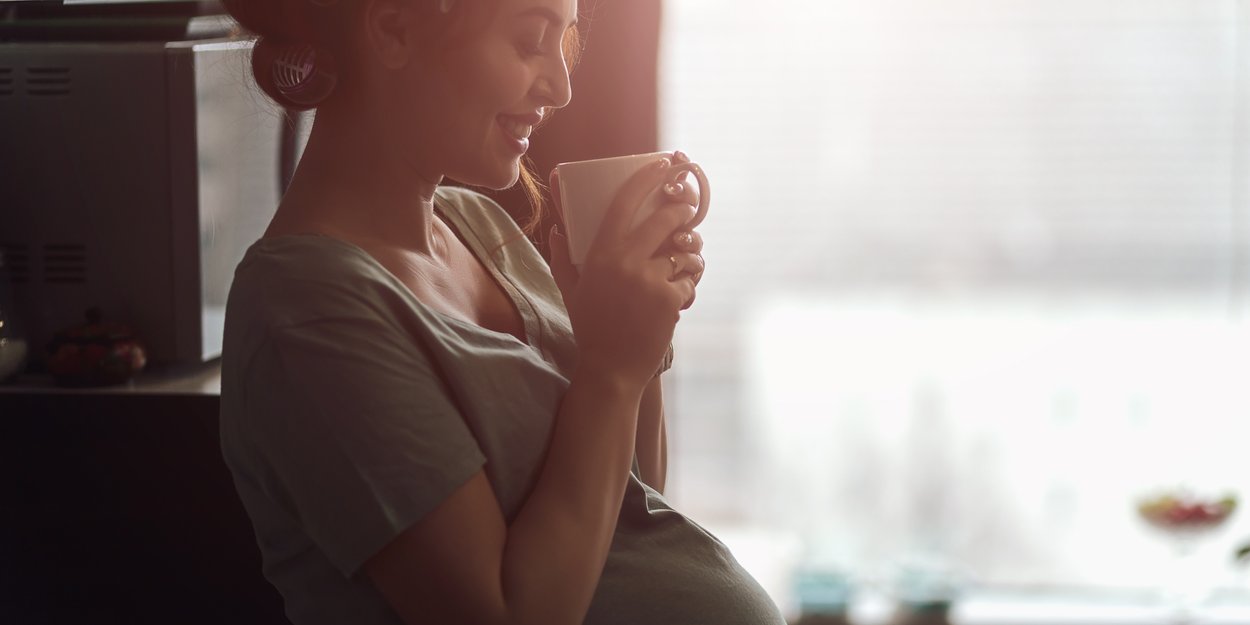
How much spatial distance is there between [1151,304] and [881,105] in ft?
2.81

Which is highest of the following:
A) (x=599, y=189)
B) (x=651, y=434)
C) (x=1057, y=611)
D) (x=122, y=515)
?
(x=599, y=189)

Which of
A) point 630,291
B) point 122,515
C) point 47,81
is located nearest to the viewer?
point 630,291

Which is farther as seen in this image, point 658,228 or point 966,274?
point 966,274

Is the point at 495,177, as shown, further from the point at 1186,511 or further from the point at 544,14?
the point at 1186,511

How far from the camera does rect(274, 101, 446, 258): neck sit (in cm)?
A: 76

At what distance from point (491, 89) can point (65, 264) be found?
2.41 ft

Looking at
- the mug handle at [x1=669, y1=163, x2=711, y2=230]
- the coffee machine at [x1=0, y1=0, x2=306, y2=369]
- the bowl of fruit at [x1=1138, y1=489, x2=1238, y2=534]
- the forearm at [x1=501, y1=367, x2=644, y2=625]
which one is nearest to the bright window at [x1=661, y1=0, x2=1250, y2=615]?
the bowl of fruit at [x1=1138, y1=489, x2=1238, y2=534]

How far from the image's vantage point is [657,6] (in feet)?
5.51

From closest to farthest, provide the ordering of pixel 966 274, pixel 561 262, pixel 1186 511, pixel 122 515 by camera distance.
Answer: pixel 561 262 < pixel 122 515 < pixel 1186 511 < pixel 966 274

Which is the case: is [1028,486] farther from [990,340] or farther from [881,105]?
[881,105]

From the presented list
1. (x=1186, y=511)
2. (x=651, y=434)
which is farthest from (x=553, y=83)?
(x=1186, y=511)

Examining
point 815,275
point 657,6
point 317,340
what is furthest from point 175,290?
point 815,275

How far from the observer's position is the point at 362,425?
0.64 m

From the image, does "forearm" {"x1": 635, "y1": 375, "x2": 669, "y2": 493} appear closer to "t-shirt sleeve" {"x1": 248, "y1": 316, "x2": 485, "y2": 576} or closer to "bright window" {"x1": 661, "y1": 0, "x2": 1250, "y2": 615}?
"t-shirt sleeve" {"x1": 248, "y1": 316, "x2": 485, "y2": 576}
